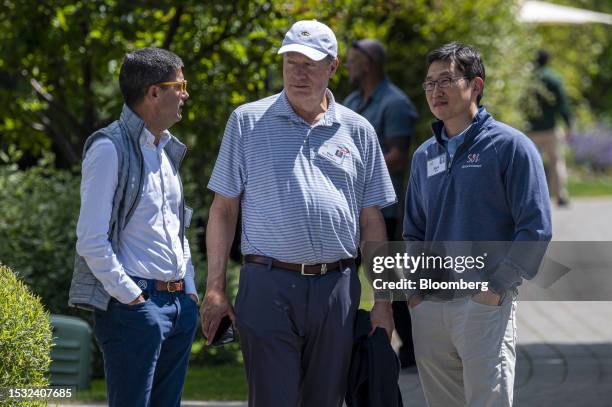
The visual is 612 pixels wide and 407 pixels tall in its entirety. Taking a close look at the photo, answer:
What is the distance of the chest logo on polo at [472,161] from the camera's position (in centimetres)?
474

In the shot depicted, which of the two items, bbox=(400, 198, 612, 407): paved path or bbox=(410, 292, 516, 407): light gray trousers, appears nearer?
bbox=(410, 292, 516, 407): light gray trousers

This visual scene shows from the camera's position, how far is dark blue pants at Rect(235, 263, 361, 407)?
4496 mm

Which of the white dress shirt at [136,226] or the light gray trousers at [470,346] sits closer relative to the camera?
the white dress shirt at [136,226]

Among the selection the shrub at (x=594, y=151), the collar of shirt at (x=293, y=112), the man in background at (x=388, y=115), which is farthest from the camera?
the shrub at (x=594, y=151)

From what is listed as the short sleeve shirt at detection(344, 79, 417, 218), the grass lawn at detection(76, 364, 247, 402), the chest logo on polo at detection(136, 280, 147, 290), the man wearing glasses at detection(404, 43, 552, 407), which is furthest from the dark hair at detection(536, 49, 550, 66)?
the chest logo on polo at detection(136, 280, 147, 290)

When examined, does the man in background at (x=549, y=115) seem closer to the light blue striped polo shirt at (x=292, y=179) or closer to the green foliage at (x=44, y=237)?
the green foliage at (x=44, y=237)

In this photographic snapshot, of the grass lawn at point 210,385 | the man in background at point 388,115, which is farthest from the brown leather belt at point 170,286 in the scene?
the man in background at point 388,115

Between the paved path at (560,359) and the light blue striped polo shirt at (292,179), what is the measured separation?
265 centimetres

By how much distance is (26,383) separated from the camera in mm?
4766

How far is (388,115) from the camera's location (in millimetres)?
7676

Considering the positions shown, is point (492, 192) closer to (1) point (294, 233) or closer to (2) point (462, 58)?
(2) point (462, 58)

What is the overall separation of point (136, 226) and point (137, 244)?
0.07m

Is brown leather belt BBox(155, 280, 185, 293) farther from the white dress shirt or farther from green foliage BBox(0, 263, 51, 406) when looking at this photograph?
green foliage BBox(0, 263, 51, 406)

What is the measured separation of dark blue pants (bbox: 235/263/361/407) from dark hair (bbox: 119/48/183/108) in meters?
0.76
